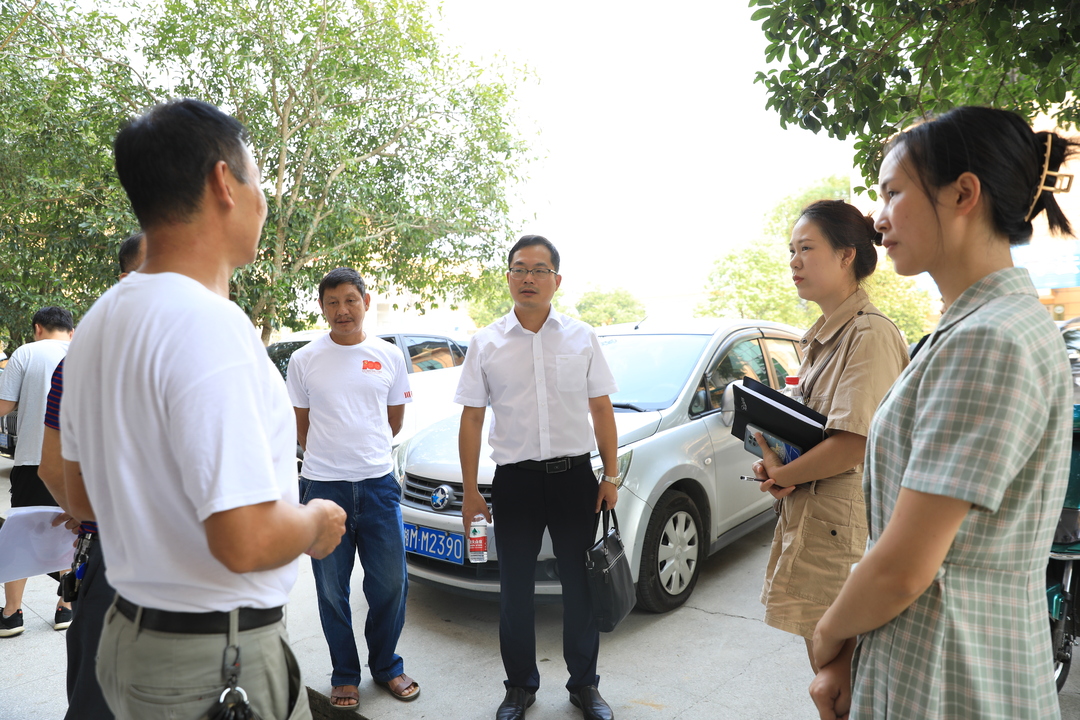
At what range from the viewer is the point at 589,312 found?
51.8 metres

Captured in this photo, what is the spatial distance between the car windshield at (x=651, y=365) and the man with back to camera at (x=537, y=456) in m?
1.20

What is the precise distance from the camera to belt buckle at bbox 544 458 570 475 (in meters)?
3.01

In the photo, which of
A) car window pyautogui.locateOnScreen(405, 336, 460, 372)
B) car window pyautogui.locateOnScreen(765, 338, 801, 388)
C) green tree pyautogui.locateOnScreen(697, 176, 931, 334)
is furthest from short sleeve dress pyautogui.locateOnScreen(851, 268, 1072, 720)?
green tree pyautogui.locateOnScreen(697, 176, 931, 334)

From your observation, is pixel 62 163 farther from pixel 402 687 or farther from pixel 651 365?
pixel 402 687

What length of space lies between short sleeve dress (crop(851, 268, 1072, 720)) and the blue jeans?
240 centimetres

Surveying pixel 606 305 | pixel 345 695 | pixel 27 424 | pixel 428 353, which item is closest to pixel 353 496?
pixel 345 695

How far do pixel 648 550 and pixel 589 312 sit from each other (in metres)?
48.3

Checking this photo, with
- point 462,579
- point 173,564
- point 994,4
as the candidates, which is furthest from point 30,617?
point 994,4

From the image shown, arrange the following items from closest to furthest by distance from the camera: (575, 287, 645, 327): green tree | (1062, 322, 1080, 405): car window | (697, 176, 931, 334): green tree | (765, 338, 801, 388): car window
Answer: (1062, 322, 1080, 405): car window < (765, 338, 801, 388): car window < (697, 176, 931, 334): green tree < (575, 287, 645, 327): green tree

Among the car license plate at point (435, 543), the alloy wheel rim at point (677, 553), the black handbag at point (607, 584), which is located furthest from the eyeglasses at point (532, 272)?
the alloy wheel rim at point (677, 553)

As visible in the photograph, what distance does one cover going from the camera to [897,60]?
11.8 feet

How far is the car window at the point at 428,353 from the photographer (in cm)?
847

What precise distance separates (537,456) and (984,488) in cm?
209

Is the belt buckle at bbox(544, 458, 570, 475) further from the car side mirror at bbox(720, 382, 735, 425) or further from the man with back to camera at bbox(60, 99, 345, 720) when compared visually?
the man with back to camera at bbox(60, 99, 345, 720)
